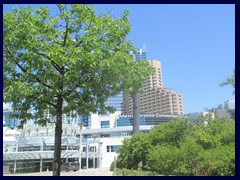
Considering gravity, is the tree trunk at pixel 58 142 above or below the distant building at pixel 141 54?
below

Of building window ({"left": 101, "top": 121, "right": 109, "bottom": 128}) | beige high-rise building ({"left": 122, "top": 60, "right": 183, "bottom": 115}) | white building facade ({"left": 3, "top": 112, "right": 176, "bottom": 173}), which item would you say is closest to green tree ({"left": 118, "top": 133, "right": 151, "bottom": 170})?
beige high-rise building ({"left": 122, "top": 60, "right": 183, "bottom": 115})

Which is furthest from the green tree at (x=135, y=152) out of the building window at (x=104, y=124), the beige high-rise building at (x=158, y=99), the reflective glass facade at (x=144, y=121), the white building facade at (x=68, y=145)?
the building window at (x=104, y=124)

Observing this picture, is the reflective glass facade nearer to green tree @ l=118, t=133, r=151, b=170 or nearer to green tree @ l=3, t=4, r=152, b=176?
green tree @ l=118, t=133, r=151, b=170

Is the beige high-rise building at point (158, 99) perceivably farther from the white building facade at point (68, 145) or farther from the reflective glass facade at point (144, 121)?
the white building facade at point (68, 145)

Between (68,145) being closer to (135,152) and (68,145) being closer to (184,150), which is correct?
(135,152)

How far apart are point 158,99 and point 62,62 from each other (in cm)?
591

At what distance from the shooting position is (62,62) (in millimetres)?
4832

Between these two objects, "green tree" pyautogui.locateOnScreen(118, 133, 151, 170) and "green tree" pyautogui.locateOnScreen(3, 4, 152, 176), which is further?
"green tree" pyautogui.locateOnScreen(118, 133, 151, 170)

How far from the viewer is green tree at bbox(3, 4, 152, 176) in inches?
193

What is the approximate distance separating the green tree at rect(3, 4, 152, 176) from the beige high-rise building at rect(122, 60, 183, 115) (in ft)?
5.55

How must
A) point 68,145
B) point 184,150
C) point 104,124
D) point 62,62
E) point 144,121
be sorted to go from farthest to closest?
point 104,124 < point 68,145 < point 144,121 < point 184,150 < point 62,62

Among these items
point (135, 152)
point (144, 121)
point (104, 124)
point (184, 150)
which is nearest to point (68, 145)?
point (104, 124)

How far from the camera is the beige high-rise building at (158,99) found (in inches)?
297

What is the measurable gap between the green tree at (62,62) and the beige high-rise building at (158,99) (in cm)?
169
